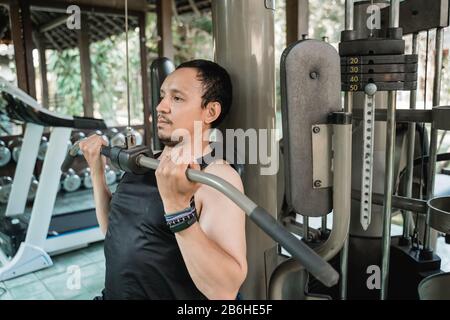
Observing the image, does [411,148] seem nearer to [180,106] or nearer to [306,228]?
[306,228]

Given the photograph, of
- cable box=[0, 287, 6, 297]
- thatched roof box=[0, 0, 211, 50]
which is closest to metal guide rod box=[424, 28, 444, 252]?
cable box=[0, 287, 6, 297]

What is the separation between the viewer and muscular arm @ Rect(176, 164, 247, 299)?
0.97m

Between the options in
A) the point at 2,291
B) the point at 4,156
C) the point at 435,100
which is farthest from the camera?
the point at 4,156

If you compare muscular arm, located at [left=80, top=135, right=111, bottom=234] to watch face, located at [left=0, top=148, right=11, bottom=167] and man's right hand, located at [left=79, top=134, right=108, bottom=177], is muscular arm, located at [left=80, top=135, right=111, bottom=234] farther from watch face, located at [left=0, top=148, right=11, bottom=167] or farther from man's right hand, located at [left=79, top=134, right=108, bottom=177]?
watch face, located at [left=0, top=148, right=11, bottom=167]

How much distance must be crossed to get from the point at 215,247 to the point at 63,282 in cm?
224

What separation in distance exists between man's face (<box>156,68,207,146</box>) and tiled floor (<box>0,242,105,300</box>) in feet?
5.96

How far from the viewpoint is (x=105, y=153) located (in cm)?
126

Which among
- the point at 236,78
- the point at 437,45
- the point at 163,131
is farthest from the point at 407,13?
the point at 163,131

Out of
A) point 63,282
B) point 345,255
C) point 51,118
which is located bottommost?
point 63,282

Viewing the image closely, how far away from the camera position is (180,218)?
934 mm

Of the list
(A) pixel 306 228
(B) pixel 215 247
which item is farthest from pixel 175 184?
(A) pixel 306 228

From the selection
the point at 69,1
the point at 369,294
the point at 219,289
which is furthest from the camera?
the point at 69,1
